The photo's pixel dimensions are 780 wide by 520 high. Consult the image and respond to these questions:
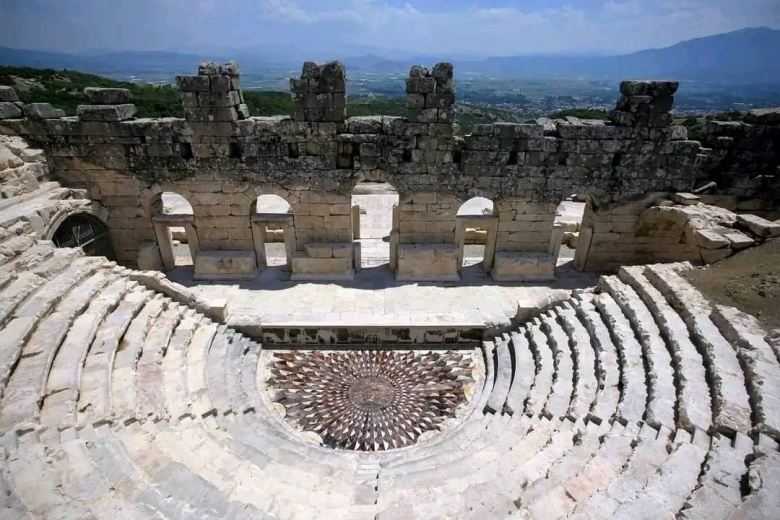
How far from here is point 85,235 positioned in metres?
10.6

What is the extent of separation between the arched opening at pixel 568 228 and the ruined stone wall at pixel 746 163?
3.47 meters

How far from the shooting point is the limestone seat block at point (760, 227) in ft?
29.6

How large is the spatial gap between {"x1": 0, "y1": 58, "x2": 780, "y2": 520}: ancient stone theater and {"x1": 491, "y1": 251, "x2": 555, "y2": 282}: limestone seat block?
0.08 m

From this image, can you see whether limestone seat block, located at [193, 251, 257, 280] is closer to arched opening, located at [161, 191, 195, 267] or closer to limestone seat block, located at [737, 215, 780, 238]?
arched opening, located at [161, 191, 195, 267]

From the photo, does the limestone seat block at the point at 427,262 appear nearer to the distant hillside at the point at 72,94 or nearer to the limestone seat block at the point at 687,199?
the limestone seat block at the point at 687,199

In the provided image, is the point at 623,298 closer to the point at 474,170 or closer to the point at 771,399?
the point at 771,399

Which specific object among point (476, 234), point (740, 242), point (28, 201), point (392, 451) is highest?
point (28, 201)

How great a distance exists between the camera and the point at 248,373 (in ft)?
27.7

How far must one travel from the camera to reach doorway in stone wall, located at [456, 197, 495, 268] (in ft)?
36.6

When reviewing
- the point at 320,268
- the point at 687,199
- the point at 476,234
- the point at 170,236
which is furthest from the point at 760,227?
the point at 170,236

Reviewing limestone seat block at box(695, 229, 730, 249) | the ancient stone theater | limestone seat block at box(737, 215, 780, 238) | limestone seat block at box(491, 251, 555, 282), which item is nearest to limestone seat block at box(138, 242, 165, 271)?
the ancient stone theater

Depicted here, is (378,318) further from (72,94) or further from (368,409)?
(72,94)

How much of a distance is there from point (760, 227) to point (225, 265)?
42.1 feet

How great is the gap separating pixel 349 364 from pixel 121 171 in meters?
7.66
